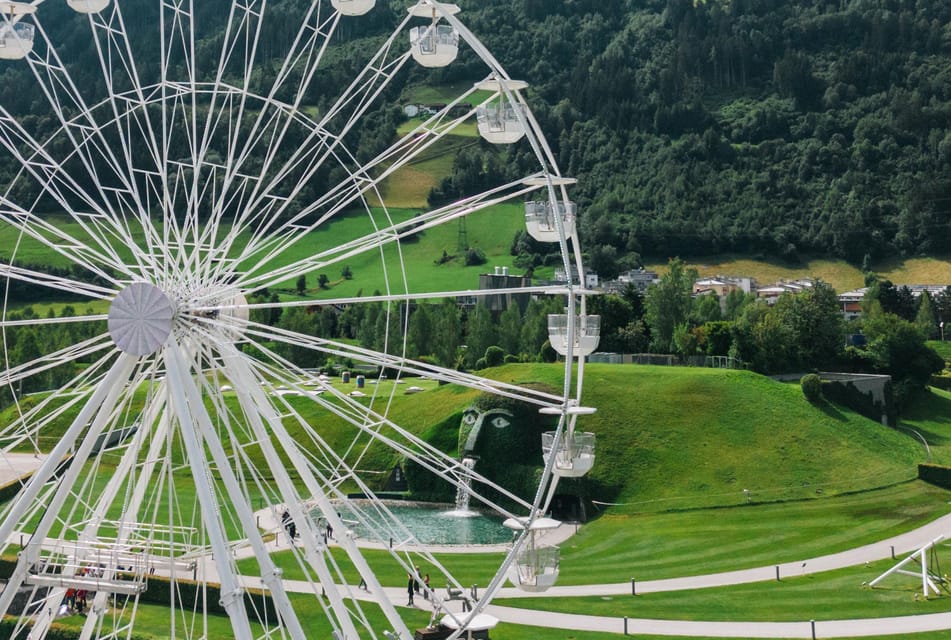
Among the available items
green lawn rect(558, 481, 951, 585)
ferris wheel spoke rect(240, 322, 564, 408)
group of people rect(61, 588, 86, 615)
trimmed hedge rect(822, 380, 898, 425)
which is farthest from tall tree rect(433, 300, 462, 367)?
ferris wheel spoke rect(240, 322, 564, 408)

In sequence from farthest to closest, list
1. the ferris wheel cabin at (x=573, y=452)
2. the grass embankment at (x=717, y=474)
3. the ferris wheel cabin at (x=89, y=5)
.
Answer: the grass embankment at (x=717, y=474) < the ferris wheel cabin at (x=89, y=5) < the ferris wheel cabin at (x=573, y=452)

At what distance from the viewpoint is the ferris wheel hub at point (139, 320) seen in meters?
23.1

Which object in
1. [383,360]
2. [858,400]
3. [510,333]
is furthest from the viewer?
[510,333]

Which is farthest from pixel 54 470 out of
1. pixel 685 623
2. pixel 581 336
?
pixel 685 623

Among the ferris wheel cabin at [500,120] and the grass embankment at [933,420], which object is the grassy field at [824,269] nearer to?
the grass embankment at [933,420]

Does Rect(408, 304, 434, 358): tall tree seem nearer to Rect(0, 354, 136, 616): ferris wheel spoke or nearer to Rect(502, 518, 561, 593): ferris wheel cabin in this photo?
Rect(502, 518, 561, 593): ferris wheel cabin

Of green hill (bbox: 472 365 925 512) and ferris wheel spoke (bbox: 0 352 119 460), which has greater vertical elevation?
ferris wheel spoke (bbox: 0 352 119 460)

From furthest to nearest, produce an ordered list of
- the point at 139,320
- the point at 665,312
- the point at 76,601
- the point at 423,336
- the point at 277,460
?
the point at 423,336 → the point at 665,312 → the point at 76,601 → the point at 277,460 → the point at 139,320

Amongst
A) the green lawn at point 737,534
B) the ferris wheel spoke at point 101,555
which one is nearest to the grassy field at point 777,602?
the green lawn at point 737,534

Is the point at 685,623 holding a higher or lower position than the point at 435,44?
lower

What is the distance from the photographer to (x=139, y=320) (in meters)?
23.2

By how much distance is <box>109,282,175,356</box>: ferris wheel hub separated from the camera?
23062 mm

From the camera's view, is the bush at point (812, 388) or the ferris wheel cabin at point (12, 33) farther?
the bush at point (812, 388)

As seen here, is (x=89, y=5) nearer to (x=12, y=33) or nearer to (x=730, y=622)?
(x=12, y=33)
